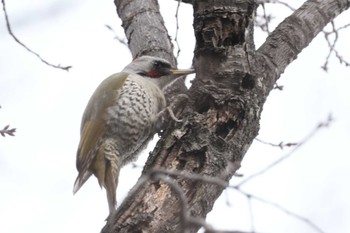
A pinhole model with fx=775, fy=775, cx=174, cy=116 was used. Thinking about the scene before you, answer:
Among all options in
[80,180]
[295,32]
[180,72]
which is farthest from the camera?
[180,72]

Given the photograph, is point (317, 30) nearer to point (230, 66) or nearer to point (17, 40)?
point (230, 66)

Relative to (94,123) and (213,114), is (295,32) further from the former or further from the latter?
(94,123)

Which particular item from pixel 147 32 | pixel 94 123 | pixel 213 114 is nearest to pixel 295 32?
pixel 213 114

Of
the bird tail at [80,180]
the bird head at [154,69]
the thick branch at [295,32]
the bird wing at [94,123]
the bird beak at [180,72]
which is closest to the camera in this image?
the thick branch at [295,32]

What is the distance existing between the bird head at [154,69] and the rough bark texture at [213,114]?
787 mm

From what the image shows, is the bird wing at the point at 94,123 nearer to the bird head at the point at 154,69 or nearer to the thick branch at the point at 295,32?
the bird head at the point at 154,69

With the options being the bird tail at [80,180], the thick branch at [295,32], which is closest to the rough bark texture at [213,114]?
the thick branch at [295,32]

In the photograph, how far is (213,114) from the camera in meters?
3.25

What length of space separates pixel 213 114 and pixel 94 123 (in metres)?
1.09

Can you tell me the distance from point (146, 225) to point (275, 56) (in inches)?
45.6

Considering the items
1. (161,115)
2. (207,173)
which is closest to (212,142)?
(207,173)

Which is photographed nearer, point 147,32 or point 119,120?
point 119,120

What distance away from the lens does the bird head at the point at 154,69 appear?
14.2ft

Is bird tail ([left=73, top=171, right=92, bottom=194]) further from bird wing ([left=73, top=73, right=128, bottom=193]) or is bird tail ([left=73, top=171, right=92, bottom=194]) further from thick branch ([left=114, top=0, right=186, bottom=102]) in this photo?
thick branch ([left=114, top=0, right=186, bottom=102])
